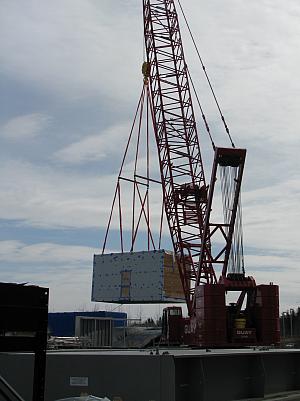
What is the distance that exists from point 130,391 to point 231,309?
1721cm

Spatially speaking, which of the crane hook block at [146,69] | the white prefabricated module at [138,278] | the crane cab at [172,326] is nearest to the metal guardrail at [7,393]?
the crane cab at [172,326]

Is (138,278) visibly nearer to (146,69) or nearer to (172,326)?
(146,69)

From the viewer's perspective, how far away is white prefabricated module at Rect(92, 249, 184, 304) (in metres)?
50.2

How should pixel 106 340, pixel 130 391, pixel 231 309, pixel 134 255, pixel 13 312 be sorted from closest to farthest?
pixel 13 312 < pixel 130 391 < pixel 231 309 < pixel 106 340 < pixel 134 255

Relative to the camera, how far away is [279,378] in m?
12.7

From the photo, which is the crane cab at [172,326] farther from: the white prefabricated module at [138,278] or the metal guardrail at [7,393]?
the metal guardrail at [7,393]

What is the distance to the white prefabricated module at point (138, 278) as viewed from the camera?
5022 cm

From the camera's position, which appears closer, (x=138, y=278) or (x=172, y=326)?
(x=172, y=326)

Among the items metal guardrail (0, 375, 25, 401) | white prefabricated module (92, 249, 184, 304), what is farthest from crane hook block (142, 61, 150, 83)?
metal guardrail (0, 375, 25, 401)

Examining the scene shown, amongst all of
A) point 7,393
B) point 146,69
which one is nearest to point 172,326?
point 146,69

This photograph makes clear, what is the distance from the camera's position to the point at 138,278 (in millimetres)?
51375

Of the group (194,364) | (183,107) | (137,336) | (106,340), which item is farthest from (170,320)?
(194,364)

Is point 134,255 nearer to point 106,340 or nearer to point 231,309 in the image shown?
point 106,340

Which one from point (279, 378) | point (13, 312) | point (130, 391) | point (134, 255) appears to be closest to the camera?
point (13, 312)
